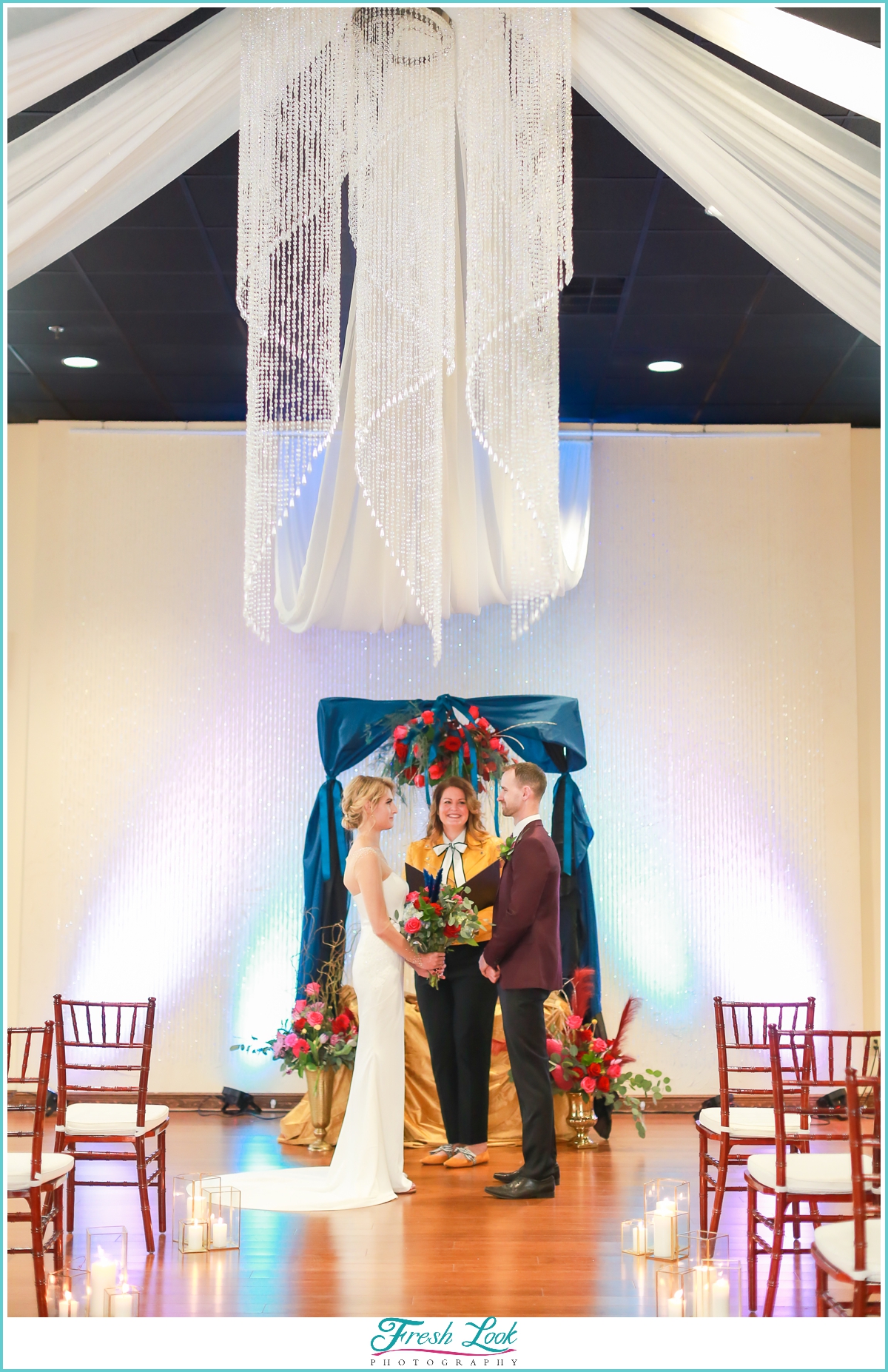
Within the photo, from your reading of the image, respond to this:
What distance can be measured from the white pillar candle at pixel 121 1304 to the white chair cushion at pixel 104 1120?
4.40 ft

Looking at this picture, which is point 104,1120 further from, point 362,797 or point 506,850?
point 506,850

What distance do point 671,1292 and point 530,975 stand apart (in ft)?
5.17

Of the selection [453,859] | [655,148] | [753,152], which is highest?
[655,148]

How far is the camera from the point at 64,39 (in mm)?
3467

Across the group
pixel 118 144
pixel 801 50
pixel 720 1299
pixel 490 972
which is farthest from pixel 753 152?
pixel 490 972

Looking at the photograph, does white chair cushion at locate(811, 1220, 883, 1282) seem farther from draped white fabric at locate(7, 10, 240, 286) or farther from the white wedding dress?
draped white fabric at locate(7, 10, 240, 286)

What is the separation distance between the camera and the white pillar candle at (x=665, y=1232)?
4328 mm

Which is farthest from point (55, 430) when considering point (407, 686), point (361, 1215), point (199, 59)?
point (361, 1215)

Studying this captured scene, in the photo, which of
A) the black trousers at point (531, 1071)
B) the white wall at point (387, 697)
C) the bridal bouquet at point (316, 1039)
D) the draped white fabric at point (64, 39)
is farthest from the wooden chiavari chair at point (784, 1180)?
the white wall at point (387, 697)

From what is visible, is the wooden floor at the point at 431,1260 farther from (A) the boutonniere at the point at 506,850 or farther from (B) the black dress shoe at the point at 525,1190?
(A) the boutonniere at the point at 506,850

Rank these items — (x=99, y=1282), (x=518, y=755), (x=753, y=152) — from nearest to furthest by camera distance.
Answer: (x=99, y=1282)
(x=753, y=152)
(x=518, y=755)

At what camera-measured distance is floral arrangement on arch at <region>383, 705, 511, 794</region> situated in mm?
7004

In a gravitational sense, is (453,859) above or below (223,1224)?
above

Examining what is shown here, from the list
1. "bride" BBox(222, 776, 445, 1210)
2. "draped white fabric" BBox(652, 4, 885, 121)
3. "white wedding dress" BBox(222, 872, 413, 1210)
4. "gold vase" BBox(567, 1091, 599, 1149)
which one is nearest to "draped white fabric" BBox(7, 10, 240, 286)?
"draped white fabric" BBox(652, 4, 885, 121)
